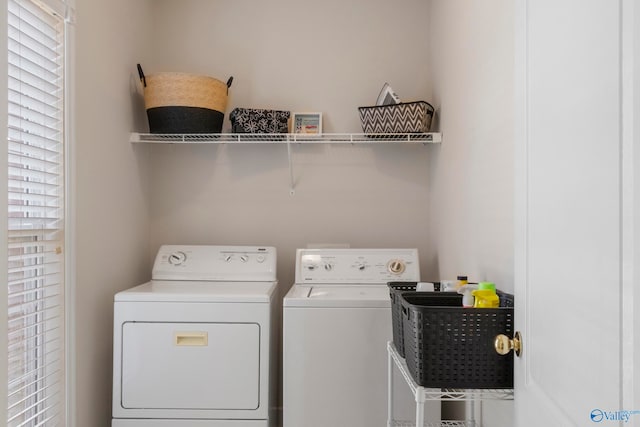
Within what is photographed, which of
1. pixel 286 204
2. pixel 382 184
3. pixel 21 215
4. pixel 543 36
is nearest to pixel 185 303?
pixel 21 215

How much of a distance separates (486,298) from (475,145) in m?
0.70

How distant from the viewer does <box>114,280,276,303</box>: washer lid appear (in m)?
2.22

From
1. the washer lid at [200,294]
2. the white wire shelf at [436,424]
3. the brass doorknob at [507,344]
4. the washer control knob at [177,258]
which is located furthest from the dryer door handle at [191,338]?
the brass doorknob at [507,344]

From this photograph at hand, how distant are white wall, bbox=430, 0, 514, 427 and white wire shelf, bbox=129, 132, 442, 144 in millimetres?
171

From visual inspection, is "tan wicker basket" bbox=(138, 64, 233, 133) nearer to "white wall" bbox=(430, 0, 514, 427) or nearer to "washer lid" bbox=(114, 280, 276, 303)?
"washer lid" bbox=(114, 280, 276, 303)

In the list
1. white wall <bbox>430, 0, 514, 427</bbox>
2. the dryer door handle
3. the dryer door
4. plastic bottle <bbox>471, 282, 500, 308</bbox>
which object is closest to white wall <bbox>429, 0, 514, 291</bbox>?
white wall <bbox>430, 0, 514, 427</bbox>

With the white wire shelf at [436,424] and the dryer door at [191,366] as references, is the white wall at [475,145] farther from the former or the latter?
the dryer door at [191,366]

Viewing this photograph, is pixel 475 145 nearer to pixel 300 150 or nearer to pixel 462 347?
pixel 462 347

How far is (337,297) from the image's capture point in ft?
7.38

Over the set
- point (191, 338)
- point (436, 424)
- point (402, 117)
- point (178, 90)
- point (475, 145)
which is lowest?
point (436, 424)

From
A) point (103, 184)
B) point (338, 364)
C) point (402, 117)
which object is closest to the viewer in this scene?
point (338, 364)

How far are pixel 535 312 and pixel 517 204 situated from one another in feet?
0.82

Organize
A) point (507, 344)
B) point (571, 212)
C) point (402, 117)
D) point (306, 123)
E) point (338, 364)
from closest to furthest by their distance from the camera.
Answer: point (571, 212) < point (507, 344) < point (338, 364) < point (402, 117) < point (306, 123)

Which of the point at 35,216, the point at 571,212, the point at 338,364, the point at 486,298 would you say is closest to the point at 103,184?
the point at 35,216
